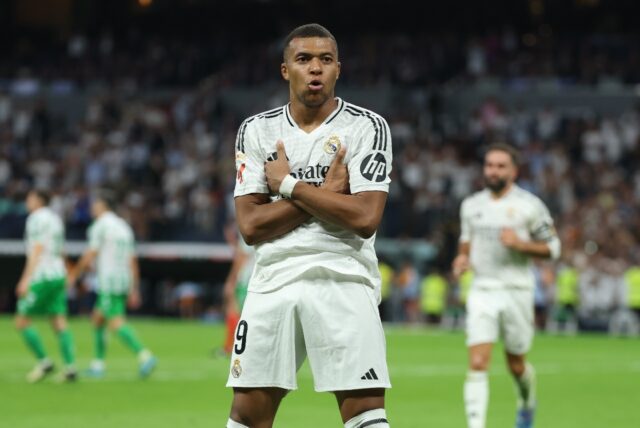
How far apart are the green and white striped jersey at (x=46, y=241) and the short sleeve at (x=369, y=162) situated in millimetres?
10516

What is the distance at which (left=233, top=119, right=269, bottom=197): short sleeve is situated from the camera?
20.9 ft

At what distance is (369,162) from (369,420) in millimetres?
1209

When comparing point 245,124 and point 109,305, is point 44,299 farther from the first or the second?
point 245,124

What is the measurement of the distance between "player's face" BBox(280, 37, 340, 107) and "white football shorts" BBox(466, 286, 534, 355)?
5.25 m

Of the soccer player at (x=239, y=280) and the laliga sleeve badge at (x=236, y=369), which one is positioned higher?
the laliga sleeve badge at (x=236, y=369)

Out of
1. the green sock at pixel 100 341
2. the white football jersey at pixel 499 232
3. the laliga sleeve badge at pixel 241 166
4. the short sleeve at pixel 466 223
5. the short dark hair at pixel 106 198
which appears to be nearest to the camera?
the laliga sleeve badge at pixel 241 166

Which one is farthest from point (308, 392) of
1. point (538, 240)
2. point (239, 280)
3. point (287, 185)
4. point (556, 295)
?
point (556, 295)

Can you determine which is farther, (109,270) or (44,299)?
(109,270)

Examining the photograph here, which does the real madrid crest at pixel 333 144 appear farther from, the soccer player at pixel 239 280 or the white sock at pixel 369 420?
the soccer player at pixel 239 280

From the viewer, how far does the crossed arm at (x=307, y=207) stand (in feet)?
20.0

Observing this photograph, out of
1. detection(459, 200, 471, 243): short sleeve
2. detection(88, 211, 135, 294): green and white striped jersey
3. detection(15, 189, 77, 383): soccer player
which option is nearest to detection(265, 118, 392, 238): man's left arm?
detection(459, 200, 471, 243): short sleeve

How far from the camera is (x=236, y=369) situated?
6340 millimetres

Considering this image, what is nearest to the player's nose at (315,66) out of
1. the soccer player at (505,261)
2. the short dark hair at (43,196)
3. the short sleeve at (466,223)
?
the soccer player at (505,261)

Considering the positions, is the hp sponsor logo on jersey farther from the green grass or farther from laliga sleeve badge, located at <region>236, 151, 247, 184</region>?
the green grass
